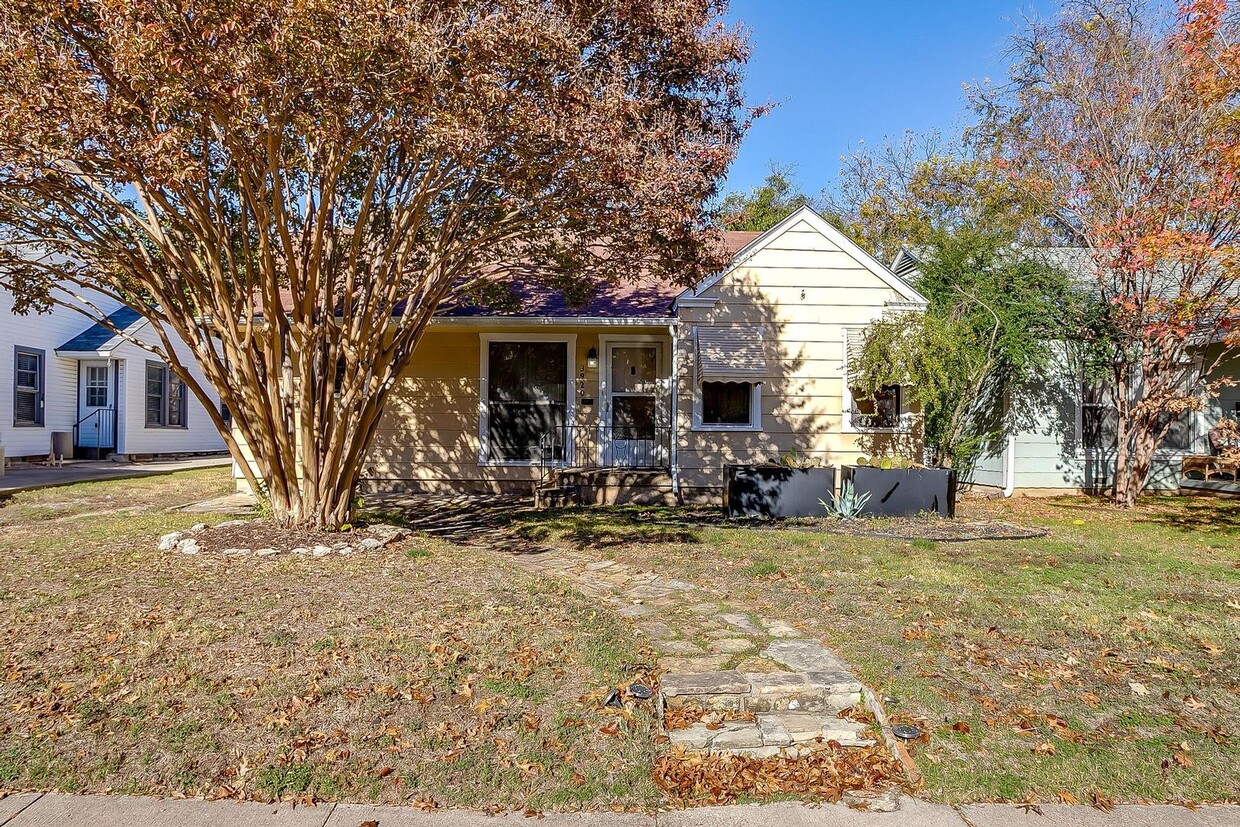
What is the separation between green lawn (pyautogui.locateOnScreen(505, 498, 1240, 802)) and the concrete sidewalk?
115 millimetres

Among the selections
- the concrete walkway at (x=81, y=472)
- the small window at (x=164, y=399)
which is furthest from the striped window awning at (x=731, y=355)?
the small window at (x=164, y=399)

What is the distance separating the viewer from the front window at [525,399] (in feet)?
39.4

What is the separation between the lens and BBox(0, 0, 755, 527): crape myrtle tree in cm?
506

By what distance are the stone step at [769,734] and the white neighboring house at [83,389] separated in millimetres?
17504

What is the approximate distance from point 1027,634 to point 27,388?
67.8 feet

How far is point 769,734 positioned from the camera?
3.45m

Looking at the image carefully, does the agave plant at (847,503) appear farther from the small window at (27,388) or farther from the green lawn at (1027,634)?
the small window at (27,388)

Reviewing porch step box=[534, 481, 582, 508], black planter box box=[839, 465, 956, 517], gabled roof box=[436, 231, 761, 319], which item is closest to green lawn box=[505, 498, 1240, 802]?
black planter box box=[839, 465, 956, 517]

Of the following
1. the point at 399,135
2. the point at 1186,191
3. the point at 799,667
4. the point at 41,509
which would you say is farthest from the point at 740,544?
the point at 41,509

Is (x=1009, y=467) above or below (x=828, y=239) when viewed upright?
below

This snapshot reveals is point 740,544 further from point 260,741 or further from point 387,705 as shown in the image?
point 260,741

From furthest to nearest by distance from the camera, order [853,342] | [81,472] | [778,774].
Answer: [81,472] < [853,342] < [778,774]

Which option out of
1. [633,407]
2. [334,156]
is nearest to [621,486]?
[633,407]

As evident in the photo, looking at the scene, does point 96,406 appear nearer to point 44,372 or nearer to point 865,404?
point 44,372
